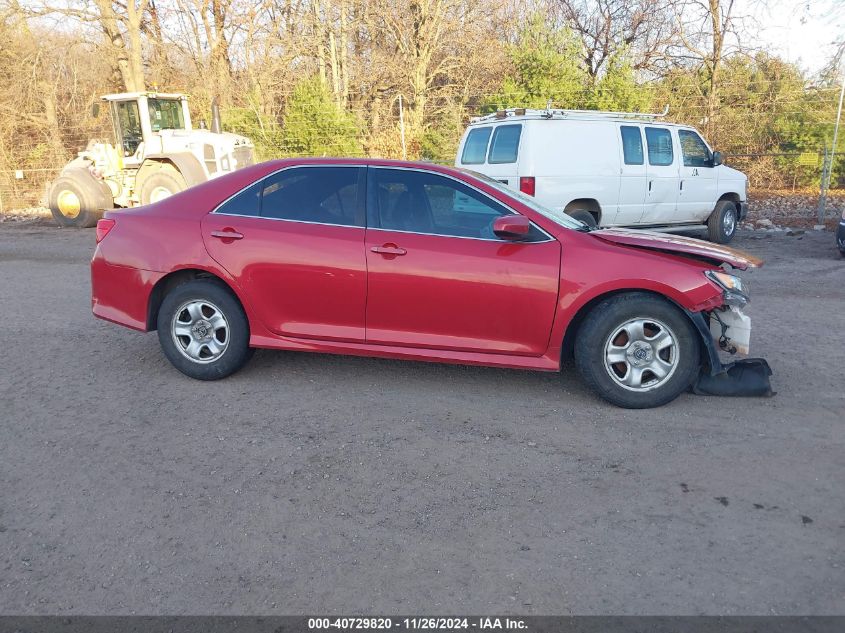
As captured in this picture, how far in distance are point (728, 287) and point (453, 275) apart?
1817mm

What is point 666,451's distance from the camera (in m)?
3.96

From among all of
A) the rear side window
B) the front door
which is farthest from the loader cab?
the front door

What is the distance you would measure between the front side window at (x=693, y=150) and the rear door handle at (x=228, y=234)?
29.8 ft

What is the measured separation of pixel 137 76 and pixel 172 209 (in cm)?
2081

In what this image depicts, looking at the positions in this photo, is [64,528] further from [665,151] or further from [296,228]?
[665,151]

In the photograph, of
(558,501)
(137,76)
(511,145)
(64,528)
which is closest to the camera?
(64,528)

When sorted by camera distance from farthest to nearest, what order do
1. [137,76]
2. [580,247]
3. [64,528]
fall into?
[137,76] → [580,247] → [64,528]

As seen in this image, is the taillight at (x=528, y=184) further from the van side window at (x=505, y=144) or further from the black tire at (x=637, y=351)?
the black tire at (x=637, y=351)

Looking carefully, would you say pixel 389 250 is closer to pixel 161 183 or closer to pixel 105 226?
pixel 105 226

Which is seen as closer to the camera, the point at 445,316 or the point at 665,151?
the point at 445,316

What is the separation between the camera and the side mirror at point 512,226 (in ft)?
14.9

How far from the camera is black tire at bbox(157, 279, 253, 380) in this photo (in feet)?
16.3

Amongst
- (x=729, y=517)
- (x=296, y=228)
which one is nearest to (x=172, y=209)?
(x=296, y=228)
